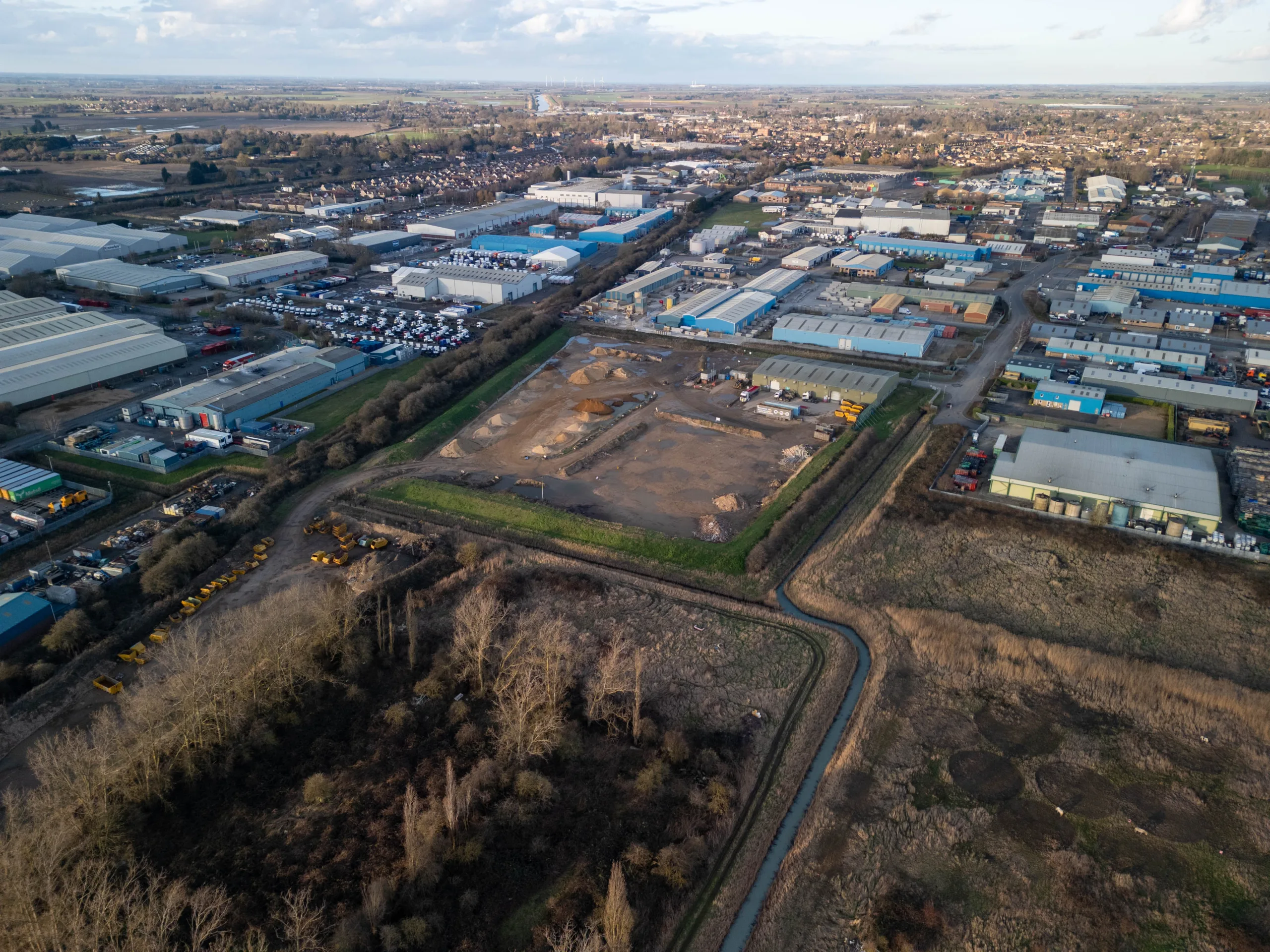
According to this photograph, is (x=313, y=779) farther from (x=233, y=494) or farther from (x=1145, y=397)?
(x=1145, y=397)

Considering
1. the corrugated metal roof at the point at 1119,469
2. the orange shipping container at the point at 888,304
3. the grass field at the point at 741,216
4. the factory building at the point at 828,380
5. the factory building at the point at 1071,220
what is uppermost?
the factory building at the point at 1071,220

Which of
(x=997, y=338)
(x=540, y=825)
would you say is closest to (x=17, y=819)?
(x=540, y=825)

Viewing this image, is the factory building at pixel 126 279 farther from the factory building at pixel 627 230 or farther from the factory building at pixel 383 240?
the factory building at pixel 627 230

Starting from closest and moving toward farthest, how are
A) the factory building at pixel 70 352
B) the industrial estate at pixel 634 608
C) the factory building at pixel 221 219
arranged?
the industrial estate at pixel 634 608 → the factory building at pixel 70 352 → the factory building at pixel 221 219

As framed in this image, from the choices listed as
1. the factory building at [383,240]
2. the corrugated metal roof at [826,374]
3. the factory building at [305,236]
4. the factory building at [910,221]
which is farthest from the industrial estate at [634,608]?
the factory building at [910,221]

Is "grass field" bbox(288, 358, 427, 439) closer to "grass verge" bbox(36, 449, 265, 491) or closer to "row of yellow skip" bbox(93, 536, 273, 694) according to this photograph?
"grass verge" bbox(36, 449, 265, 491)

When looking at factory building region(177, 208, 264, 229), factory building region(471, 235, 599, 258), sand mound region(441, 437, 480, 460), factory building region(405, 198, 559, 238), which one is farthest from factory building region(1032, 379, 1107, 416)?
factory building region(177, 208, 264, 229)
